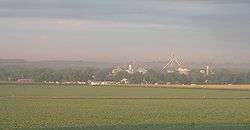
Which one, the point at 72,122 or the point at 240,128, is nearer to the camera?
the point at 240,128

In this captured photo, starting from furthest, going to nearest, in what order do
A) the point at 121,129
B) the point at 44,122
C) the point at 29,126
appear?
the point at 44,122 → the point at 29,126 → the point at 121,129

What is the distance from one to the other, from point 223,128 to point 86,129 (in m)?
7.80

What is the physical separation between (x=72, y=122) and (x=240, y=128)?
11.2 meters

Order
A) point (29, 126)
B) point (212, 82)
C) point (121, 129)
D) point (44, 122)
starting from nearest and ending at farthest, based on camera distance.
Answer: point (121, 129) < point (29, 126) < point (44, 122) < point (212, 82)

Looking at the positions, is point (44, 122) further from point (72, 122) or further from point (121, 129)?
point (121, 129)

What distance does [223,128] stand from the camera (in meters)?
35.3

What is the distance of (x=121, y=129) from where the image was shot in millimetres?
33875

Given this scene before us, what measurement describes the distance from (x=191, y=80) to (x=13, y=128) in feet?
547

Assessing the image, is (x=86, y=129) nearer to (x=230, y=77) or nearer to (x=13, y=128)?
(x=13, y=128)

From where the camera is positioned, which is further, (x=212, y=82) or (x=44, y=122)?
(x=212, y=82)

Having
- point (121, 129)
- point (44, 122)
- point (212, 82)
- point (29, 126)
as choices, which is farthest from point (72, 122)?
point (212, 82)

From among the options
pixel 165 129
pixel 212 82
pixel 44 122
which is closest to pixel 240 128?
pixel 165 129

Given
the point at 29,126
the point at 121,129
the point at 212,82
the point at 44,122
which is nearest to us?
the point at 121,129

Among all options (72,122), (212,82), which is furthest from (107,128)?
(212,82)
